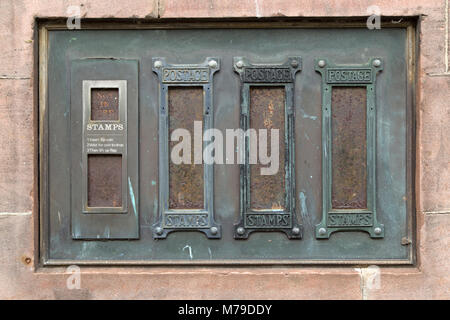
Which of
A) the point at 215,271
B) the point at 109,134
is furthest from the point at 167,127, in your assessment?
the point at 215,271

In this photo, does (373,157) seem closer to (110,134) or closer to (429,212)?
(429,212)

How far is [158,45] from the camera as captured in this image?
4.62 meters

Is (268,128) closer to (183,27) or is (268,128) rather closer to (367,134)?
(367,134)

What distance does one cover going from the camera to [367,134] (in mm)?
4562

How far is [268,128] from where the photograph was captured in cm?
459

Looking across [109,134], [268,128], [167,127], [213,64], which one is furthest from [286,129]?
[109,134]

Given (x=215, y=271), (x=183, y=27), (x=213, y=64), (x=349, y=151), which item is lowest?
(x=215, y=271)

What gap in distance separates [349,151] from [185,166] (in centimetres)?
159

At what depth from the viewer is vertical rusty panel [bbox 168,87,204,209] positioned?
4598 millimetres

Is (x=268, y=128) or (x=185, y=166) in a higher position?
(x=268, y=128)

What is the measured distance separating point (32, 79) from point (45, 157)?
746mm

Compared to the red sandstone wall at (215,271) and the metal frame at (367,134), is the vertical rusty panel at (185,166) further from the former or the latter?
the metal frame at (367,134)

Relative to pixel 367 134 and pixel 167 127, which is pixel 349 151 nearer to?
pixel 367 134

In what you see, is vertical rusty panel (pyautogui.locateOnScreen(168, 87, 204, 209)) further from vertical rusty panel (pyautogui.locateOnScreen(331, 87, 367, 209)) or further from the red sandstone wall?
vertical rusty panel (pyautogui.locateOnScreen(331, 87, 367, 209))
